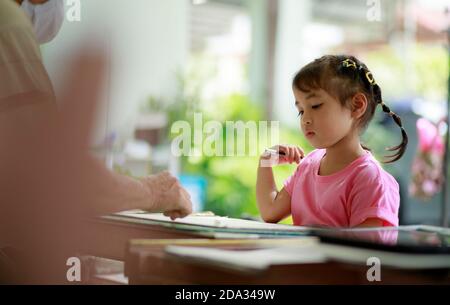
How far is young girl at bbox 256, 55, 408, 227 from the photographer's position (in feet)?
4.29

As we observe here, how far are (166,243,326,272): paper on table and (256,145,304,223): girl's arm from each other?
1.84 feet

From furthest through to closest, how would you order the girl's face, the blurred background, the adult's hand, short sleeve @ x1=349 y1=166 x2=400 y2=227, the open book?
the blurred background → the girl's face → short sleeve @ x1=349 y1=166 x2=400 y2=227 → the adult's hand → the open book

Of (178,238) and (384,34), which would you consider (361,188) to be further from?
(384,34)

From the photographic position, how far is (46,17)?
1397 mm

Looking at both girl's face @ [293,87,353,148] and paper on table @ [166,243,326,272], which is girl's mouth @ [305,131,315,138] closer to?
girl's face @ [293,87,353,148]

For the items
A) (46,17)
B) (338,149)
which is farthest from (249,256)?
(46,17)

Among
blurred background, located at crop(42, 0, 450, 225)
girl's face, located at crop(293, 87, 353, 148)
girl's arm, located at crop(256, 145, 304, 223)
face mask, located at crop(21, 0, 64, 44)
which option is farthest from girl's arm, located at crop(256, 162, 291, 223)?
blurred background, located at crop(42, 0, 450, 225)

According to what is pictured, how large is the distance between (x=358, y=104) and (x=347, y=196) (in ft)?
0.62

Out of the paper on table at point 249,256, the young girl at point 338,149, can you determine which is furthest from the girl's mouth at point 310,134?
the paper on table at point 249,256

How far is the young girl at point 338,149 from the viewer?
1308 mm

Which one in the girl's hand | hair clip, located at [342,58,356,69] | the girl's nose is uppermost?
hair clip, located at [342,58,356,69]

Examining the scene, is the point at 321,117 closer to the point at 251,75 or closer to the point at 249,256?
the point at 249,256

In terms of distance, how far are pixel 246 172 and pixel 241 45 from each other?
3.93 ft

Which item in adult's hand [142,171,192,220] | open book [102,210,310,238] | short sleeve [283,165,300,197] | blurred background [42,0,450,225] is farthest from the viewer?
blurred background [42,0,450,225]
